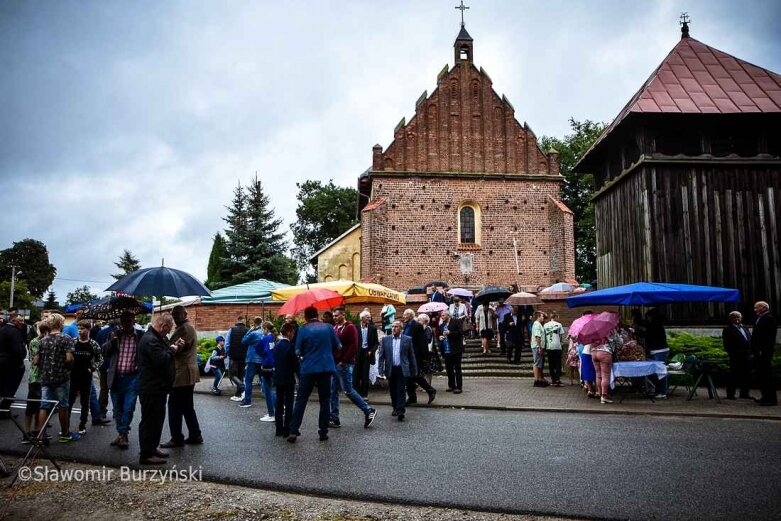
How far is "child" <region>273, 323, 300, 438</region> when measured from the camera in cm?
838

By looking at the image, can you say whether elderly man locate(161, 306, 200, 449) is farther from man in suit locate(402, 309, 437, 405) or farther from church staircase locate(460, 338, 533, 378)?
church staircase locate(460, 338, 533, 378)

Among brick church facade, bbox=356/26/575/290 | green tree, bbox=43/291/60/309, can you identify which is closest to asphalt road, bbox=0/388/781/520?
brick church facade, bbox=356/26/575/290

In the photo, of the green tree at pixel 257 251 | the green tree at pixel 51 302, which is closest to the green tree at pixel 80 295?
the green tree at pixel 51 302

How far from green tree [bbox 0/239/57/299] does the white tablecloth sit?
69.9m

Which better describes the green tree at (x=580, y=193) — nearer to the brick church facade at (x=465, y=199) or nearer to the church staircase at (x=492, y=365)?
the brick church facade at (x=465, y=199)

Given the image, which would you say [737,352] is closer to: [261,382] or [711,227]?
[711,227]

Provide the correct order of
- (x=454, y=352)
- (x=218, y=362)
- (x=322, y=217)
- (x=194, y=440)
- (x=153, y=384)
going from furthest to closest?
(x=322, y=217)
(x=218, y=362)
(x=454, y=352)
(x=194, y=440)
(x=153, y=384)

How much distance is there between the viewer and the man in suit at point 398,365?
9.67 metres

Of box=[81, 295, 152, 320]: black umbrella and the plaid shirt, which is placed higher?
box=[81, 295, 152, 320]: black umbrella

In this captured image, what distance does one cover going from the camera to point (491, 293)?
19.1 metres

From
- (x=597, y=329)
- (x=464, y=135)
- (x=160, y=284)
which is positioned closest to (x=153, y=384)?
(x=160, y=284)

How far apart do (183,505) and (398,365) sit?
5.11m

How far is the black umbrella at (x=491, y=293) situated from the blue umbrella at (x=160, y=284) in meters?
11.4

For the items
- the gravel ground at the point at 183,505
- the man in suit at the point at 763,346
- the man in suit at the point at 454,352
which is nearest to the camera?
the gravel ground at the point at 183,505
